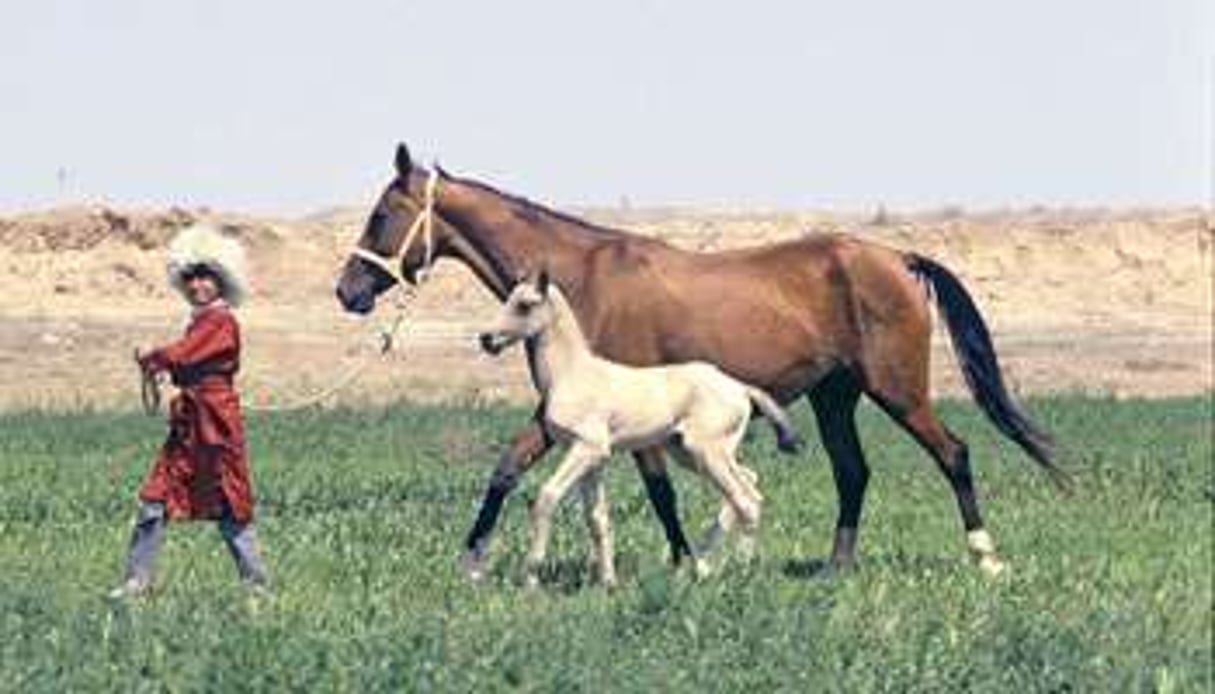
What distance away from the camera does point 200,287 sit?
14.0 meters

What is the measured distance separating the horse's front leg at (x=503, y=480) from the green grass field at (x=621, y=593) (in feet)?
0.54

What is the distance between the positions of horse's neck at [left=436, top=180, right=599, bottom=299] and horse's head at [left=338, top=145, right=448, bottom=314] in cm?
9

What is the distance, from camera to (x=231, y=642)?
11.6 metres

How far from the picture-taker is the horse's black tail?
61.6ft

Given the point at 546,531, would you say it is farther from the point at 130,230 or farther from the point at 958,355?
the point at 130,230

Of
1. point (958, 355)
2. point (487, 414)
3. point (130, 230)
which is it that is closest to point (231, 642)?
point (958, 355)

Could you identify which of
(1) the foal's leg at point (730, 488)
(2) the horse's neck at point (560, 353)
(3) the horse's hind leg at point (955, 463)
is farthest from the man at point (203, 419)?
(3) the horse's hind leg at point (955, 463)

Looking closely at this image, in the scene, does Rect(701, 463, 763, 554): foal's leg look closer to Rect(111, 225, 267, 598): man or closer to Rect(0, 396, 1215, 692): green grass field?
Rect(0, 396, 1215, 692): green grass field

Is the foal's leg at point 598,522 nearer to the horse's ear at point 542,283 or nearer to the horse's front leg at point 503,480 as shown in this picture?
the horse's front leg at point 503,480

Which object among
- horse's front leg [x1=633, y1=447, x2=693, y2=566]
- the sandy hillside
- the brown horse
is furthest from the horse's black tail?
the sandy hillside

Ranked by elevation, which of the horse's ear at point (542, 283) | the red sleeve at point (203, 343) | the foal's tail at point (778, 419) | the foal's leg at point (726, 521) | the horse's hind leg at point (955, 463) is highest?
the red sleeve at point (203, 343)

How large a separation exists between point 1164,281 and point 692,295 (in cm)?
5808

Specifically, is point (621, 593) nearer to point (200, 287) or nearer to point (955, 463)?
point (200, 287)

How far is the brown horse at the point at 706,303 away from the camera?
54.0 ft
